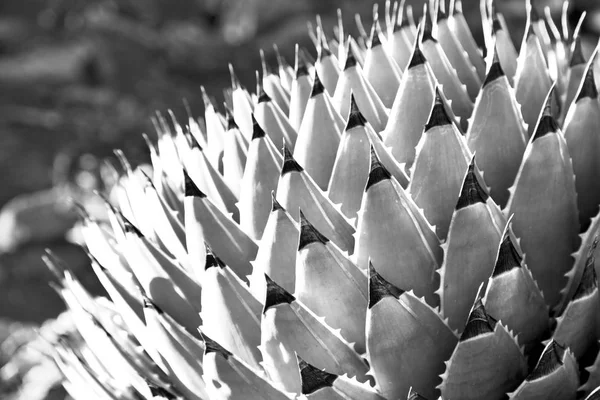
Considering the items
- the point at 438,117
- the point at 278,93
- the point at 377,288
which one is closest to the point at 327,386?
the point at 377,288

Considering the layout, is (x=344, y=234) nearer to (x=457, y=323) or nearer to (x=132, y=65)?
(x=457, y=323)

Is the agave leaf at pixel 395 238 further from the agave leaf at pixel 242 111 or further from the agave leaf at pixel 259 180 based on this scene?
the agave leaf at pixel 242 111

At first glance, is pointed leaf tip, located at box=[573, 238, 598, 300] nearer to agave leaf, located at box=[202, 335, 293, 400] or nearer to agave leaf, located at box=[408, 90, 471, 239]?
agave leaf, located at box=[408, 90, 471, 239]

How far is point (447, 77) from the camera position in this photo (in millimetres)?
1066

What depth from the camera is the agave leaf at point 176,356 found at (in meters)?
0.91

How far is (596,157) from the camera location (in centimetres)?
95

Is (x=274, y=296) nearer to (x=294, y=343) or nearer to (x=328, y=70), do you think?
(x=294, y=343)

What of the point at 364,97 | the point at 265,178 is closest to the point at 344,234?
the point at 265,178

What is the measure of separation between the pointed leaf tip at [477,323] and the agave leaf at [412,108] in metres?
0.27

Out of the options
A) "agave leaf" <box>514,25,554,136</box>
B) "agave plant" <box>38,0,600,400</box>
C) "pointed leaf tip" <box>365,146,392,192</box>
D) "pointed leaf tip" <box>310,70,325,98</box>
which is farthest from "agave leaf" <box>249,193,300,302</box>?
"agave leaf" <box>514,25,554,136</box>

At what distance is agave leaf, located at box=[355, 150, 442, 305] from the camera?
32.3 inches

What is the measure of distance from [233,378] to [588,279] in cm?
42

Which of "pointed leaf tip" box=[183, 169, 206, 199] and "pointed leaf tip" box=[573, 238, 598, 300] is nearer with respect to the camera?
"pointed leaf tip" box=[573, 238, 598, 300]

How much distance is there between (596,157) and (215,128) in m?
0.61
